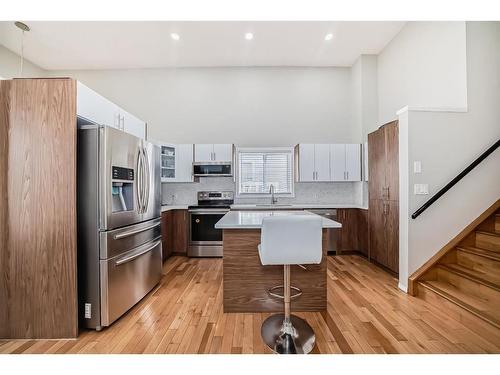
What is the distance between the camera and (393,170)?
11.6 ft

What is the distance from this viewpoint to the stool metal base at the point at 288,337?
1.96 meters


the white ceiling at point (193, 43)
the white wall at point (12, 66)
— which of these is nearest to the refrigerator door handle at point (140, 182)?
the white ceiling at point (193, 43)

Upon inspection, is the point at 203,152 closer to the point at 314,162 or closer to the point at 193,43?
the point at 193,43

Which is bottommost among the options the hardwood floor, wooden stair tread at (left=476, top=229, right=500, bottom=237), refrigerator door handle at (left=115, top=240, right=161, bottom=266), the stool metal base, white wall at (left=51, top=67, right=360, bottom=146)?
the hardwood floor

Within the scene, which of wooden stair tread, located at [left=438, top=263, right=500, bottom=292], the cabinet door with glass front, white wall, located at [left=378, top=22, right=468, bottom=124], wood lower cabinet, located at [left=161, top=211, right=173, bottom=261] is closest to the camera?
wooden stair tread, located at [left=438, top=263, right=500, bottom=292]

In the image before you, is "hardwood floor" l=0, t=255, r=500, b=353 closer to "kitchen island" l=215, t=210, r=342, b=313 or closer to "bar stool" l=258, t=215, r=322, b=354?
"kitchen island" l=215, t=210, r=342, b=313

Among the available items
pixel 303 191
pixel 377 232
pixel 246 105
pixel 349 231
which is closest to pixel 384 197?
pixel 377 232

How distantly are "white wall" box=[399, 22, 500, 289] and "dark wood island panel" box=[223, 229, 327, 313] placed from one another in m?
1.29

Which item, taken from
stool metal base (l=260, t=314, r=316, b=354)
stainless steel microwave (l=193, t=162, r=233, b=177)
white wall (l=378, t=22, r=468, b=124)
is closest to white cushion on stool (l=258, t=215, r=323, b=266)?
stool metal base (l=260, t=314, r=316, b=354)

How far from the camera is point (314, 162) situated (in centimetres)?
502

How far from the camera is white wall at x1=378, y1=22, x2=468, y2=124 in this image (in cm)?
326

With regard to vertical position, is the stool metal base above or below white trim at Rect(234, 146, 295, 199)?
below
